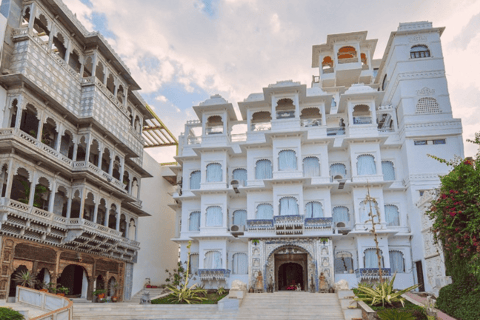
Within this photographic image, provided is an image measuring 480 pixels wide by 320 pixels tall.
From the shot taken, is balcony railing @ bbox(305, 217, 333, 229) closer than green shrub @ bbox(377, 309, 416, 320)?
No

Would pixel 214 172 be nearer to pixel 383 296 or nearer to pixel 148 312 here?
pixel 148 312

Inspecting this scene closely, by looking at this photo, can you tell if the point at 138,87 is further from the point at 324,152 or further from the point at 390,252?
the point at 390,252

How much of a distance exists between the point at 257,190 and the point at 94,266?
40.8ft

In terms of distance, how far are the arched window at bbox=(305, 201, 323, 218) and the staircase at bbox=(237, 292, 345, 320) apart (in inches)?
311

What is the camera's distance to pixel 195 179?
1373 inches

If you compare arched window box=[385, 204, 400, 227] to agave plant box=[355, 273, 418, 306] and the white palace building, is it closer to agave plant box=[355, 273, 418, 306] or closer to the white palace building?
the white palace building

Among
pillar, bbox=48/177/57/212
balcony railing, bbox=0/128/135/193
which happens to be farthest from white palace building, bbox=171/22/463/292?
pillar, bbox=48/177/57/212

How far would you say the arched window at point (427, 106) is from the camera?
31.9 meters

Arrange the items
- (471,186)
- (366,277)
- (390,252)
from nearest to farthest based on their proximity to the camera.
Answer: (471,186), (366,277), (390,252)

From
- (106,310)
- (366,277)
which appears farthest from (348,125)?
(106,310)

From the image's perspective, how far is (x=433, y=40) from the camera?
111ft

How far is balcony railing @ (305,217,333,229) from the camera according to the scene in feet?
96.8

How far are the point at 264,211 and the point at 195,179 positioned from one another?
6.50 meters

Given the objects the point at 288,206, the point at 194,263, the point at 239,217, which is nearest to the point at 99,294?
the point at 194,263
